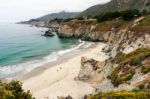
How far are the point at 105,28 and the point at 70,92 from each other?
6612 cm

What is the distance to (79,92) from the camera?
3728 cm

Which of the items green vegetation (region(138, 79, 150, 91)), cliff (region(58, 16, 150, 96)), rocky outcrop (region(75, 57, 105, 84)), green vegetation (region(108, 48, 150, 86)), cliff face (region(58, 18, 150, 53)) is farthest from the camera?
cliff face (region(58, 18, 150, 53))

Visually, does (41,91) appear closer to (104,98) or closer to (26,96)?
(26,96)

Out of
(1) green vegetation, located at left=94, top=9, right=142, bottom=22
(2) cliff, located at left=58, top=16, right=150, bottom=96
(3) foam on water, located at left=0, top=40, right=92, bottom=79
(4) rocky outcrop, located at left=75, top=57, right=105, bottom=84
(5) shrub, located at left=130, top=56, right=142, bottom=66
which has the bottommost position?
(3) foam on water, located at left=0, top=40, right=92, bottom=79

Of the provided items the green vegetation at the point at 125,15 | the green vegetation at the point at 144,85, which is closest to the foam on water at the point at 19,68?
the green vegetation at the point at 144,85

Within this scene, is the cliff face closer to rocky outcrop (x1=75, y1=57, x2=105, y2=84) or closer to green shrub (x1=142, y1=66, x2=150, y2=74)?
rocky outcrop (x1=75, y1=57, x2=105, y2=84)

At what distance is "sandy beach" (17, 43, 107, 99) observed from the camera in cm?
3781

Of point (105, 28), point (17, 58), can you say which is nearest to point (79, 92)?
point (17, 58)

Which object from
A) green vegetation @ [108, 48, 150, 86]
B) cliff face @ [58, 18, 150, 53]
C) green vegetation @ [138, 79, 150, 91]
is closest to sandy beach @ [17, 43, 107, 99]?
green vegetation @ [108, 48, 150, 86]

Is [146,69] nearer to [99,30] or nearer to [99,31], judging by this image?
[99,31]

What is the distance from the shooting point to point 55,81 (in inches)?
1790

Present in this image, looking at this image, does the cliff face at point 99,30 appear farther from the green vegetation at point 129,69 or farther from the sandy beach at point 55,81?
the green vegetation at point 129,69

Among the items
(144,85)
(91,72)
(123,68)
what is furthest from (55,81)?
(144,85)

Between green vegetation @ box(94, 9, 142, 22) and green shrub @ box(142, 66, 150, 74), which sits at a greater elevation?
green vegetation @ box(94, 9, 142, 22)
